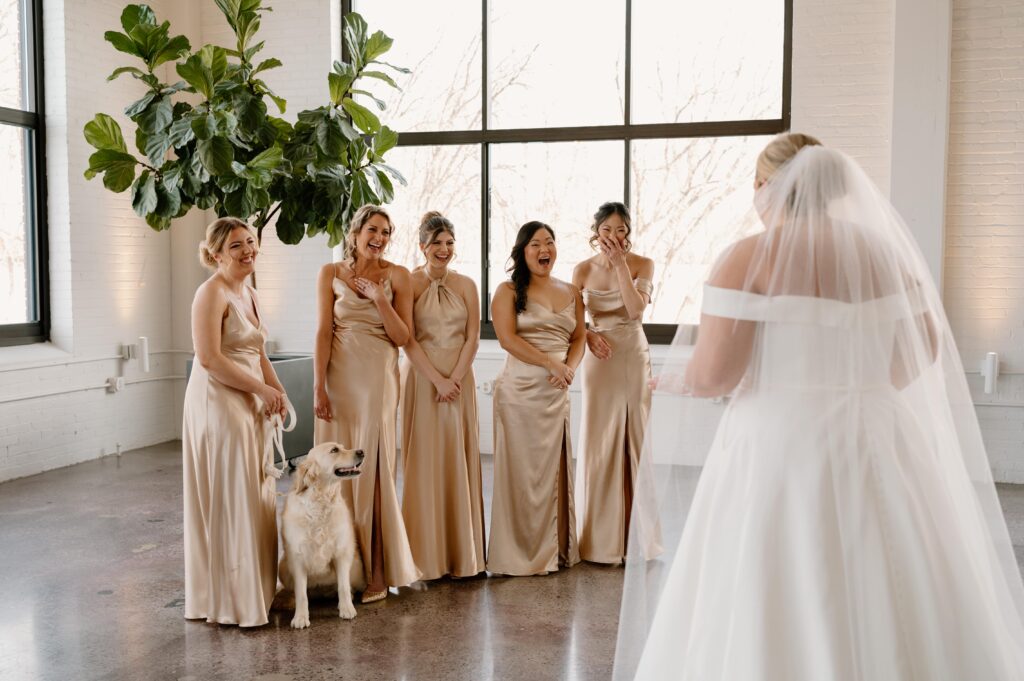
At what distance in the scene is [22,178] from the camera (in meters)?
7.23

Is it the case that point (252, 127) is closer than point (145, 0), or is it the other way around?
point (252, 127)

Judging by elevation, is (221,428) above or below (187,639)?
above

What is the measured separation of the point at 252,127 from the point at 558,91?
2768mm

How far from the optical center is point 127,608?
412cm

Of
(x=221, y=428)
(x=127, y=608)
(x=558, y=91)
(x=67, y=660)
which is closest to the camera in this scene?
(x=67, y=660)

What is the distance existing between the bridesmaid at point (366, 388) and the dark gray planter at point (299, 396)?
289cm

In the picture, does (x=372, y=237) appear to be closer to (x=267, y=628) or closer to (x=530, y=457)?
(x=530, y=457)

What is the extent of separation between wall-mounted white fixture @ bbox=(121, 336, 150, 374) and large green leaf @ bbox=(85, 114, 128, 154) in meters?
1.97

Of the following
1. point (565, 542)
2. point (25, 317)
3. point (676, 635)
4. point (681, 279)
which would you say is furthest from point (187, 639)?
point (681, 279)

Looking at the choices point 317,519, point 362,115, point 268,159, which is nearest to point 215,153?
point 268,159

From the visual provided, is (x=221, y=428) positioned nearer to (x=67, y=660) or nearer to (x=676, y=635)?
(x=67, y=660)

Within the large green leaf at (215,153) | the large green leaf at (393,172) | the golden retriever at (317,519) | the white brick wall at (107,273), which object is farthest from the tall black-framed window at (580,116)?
the golden retriever at (317,519)

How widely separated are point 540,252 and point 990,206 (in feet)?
12.7

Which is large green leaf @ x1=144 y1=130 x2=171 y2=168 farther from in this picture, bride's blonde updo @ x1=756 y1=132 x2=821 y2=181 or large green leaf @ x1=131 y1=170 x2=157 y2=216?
bride's blonde updo @ x1=756 y1=132 x2=821 y2=181
